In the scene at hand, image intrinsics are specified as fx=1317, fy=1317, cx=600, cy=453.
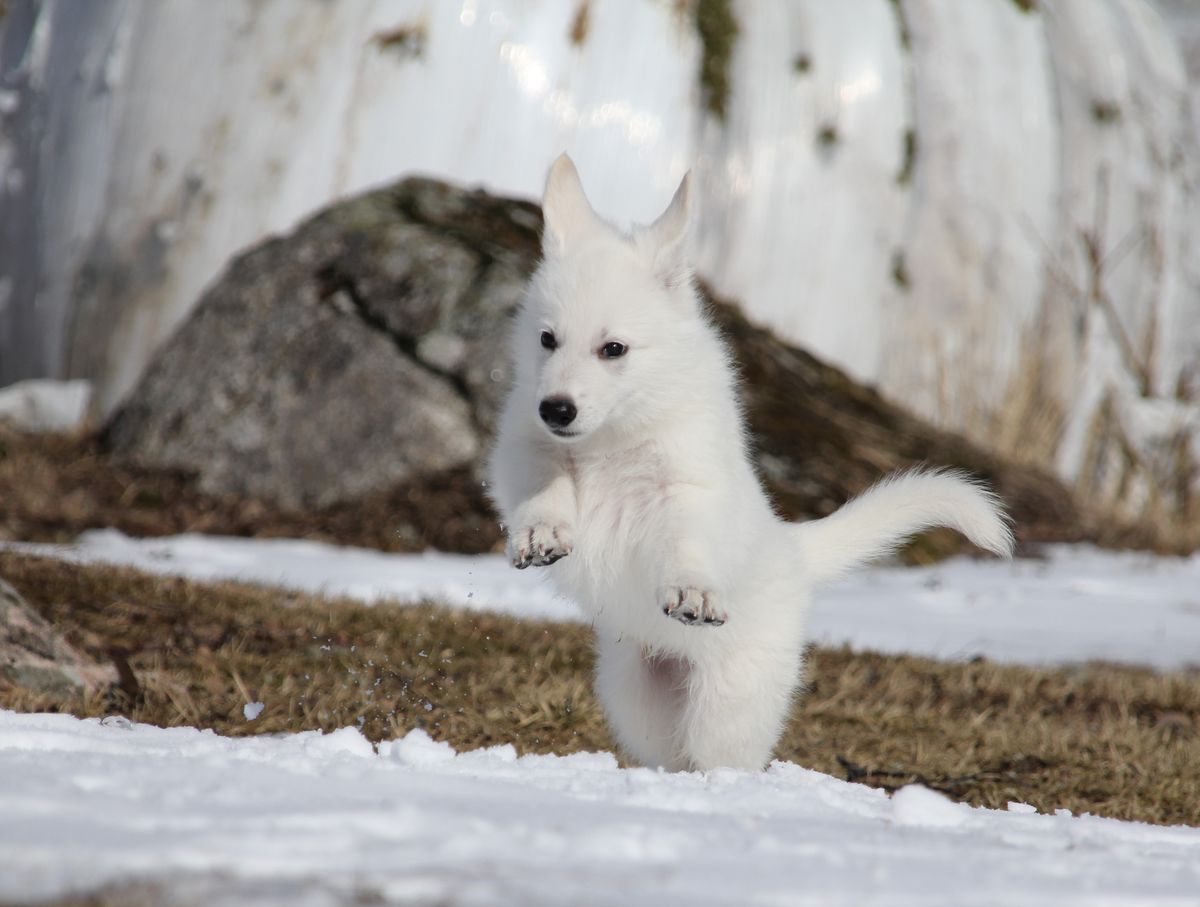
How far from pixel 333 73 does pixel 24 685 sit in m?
6.31

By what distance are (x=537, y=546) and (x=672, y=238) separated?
0.96 m

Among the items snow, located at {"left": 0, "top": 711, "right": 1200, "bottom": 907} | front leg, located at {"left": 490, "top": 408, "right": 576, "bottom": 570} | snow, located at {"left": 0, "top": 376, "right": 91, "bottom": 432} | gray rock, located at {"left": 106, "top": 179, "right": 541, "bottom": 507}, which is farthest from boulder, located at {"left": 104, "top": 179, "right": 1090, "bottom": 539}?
snow, located at {"left": 0, "top": 711, "right": 1200, "bottom": 907}

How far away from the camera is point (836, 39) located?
9953 mm

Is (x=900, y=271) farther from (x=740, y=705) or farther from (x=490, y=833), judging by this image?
(x=490, y=833)

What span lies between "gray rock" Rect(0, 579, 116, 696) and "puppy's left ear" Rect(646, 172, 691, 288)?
6.43ft

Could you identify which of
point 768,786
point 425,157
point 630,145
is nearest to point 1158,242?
point 630,145

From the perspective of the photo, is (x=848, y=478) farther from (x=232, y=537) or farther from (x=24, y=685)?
(x=24, y=685)

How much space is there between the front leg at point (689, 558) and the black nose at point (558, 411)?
352 mm

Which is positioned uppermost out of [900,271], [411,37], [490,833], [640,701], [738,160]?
[411,37]

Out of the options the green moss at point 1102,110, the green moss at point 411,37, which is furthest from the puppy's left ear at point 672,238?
the green moss at point 1102,110

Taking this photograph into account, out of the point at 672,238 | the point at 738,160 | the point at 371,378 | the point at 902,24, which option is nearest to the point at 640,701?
the point at 672,238

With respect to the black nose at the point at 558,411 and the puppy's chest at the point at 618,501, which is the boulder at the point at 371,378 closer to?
the puppy's chest at the point at 618,501

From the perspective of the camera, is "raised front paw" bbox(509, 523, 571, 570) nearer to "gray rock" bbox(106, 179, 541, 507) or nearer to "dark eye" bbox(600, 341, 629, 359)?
"dark eye" bbox(600, 341, 629, 359)

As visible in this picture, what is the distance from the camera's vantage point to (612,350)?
3.38m
